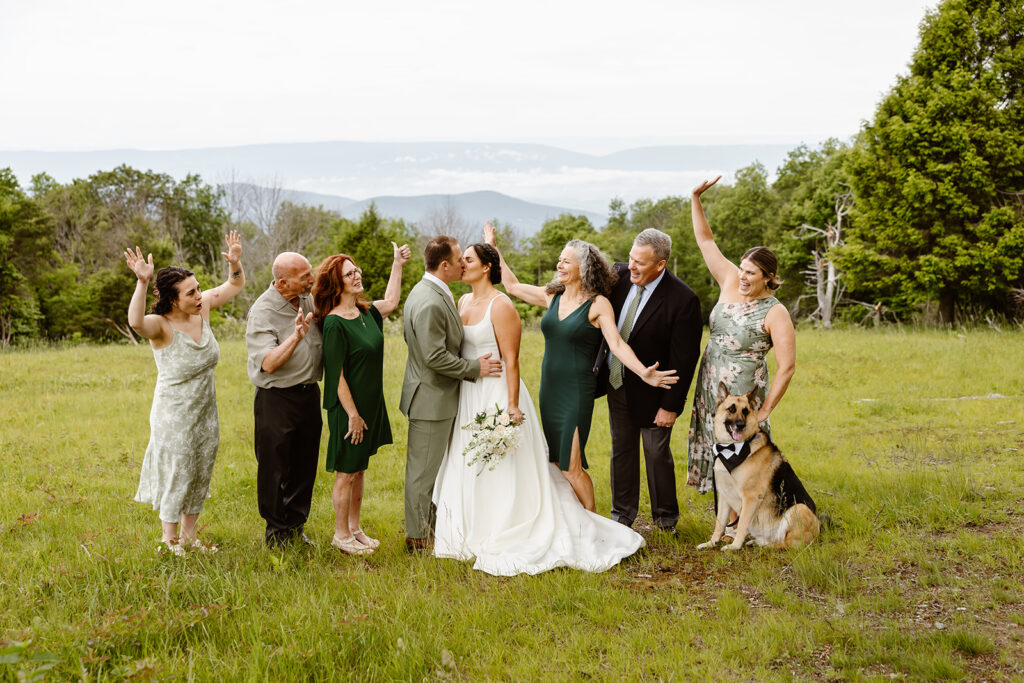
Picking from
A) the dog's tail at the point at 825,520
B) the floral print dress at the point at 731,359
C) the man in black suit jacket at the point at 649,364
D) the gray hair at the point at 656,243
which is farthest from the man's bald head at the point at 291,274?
the dog's tail at the point at 825,520

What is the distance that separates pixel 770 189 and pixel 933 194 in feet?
101

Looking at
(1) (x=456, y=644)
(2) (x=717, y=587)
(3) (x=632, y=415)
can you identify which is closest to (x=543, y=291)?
(3) (x=632, y=415)

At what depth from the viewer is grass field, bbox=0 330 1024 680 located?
165 inches

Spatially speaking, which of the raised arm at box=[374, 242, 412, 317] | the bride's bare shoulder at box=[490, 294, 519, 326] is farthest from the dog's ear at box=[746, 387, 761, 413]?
the raised arm at box=[374, 242, 412, 317]

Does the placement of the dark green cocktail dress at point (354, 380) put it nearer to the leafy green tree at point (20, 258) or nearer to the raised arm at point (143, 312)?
the raised arm at point (143, 312)

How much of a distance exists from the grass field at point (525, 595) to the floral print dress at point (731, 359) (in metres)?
1.02

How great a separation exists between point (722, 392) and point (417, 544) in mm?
3000

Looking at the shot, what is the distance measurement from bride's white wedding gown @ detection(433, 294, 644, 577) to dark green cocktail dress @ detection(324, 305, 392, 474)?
73 centimetres

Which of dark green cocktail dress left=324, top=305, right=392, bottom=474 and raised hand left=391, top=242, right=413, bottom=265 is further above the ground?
raised hand left=391, top=242, right=413, bottom=265

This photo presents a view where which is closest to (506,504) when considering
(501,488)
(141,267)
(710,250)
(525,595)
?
(501,488)

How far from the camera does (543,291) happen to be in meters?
6.86

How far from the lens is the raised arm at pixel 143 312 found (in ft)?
17.7

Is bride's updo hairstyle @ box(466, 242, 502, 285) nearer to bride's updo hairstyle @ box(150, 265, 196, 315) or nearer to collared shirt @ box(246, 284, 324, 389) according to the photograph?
collared shirt @ box(246, 284, 324, 389)

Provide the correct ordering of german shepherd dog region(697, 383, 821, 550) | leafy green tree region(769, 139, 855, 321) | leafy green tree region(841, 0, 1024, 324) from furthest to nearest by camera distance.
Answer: leafy green tree region(769, 139, 855, 321) < leafy green tree region(841, 0, 1024, 324) < german shepherd dog region(697, 383, 821, 550)
